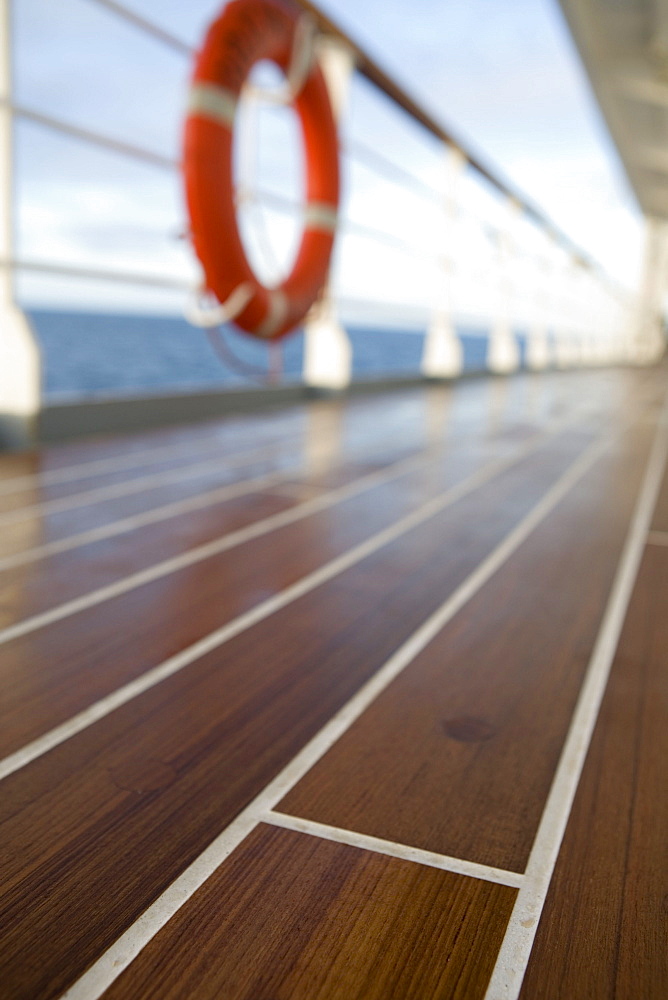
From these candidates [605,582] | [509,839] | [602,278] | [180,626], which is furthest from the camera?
[602,278]

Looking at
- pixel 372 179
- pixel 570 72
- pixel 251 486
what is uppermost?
pixel 570 72

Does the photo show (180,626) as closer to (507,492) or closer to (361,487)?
(361,487)

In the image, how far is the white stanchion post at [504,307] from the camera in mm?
5305

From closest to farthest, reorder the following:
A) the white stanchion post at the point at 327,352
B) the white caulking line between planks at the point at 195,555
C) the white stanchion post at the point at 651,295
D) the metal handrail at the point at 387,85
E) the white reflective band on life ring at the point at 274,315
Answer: the white caulking line between planks at the point at 195,555, the metal handrail at the point at 387,85, the white reflective band on life ring at the point at 274,315, the white stanchion post at the point at 327,352, the white stanchion post at the point at 651,295

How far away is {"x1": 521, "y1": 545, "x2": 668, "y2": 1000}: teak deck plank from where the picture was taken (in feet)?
1.34

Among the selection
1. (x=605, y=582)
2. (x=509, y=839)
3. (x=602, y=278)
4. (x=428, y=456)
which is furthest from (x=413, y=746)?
(x=602, y=278)

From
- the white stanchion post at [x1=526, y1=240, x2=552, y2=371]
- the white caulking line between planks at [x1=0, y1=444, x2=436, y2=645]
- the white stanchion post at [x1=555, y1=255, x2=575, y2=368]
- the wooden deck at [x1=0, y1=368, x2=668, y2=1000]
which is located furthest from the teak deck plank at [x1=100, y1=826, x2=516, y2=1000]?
the white stanchion post at [x1=555, y1=255, x2=575, y2=368]

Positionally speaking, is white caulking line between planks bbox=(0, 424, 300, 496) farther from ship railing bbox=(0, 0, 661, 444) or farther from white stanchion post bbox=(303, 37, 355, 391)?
white stanchion post bbox=(303, 37, 355, 391)

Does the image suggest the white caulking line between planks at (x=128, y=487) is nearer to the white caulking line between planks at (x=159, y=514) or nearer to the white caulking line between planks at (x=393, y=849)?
the white caulking line between planks at (x=159, y=514)

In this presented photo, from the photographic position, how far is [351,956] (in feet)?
1.36

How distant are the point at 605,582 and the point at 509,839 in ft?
1.97

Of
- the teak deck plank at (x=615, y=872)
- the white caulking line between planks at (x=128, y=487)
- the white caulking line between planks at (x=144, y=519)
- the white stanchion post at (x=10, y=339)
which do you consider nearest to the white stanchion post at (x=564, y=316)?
the white caulking line between planks at (x=128, y=487)

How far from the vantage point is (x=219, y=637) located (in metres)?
0.82

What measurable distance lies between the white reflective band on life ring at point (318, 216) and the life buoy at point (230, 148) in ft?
0.43
